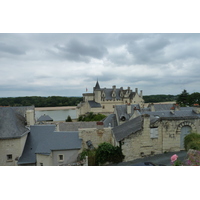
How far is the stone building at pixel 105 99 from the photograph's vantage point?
4303 centimetres

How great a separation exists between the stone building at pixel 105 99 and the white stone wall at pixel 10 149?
31077 millimetres

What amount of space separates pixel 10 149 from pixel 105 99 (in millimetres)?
35932

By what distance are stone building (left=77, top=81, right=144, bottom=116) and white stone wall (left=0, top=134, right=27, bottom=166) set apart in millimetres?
31077

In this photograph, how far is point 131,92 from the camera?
49.2 metres

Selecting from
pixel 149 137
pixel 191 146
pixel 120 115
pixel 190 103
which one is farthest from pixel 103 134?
pixel 190 103

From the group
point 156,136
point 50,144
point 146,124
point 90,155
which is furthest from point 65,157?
point 156,136

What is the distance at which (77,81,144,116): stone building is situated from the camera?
1694 inches

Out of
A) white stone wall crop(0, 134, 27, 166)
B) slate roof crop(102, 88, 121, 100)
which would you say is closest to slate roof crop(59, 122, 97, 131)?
white stone wall crop(0, 134, 27, 166)

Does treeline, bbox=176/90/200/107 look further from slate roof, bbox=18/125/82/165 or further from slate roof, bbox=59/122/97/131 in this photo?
slate roof, bbox=18/125/82/165

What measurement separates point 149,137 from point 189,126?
8.63 feet

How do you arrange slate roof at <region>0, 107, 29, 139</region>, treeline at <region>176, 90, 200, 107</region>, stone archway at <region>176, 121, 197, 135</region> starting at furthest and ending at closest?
treeline at <region>176, 90, 200, 107</region>
slate roof at <region>0, 107, 29, 139</region>
stone archway at <region>176, 121, 197, 135</region>

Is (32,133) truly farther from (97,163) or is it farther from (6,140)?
(97,163)

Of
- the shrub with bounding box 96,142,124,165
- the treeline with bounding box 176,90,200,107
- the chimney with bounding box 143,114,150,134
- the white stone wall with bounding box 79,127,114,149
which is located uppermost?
the treeline with bounding box 176,90,200,107

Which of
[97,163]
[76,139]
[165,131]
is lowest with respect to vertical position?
[97,163]
